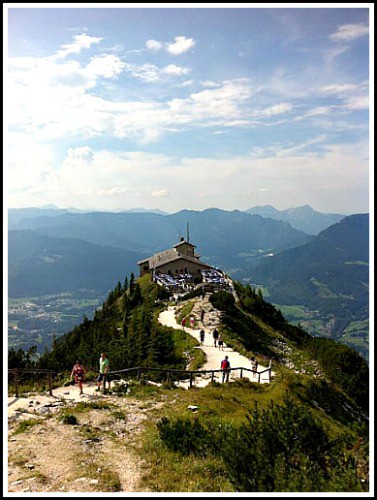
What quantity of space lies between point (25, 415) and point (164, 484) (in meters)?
6.13

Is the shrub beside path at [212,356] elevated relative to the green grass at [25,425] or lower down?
lower down

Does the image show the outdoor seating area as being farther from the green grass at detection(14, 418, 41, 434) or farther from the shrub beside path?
the green grass at detection(14, 418, 41, 434)

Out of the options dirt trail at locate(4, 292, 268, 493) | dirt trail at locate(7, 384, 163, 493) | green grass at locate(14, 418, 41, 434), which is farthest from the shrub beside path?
green grass at locate(14, 418, 41, 434)

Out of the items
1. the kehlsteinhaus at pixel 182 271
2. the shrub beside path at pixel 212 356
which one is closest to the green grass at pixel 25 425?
the shrub beside path at pixel 212 356

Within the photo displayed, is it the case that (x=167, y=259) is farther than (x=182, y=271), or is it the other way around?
(x=167, y=259)

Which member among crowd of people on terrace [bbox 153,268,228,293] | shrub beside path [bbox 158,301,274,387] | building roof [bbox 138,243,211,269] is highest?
building roof [bbox 138,243,211,269]

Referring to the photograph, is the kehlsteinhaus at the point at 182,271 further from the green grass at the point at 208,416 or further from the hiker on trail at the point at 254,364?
the green grass at the point at 208,416

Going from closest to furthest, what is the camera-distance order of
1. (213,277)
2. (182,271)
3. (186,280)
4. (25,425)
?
(25,425) < (186,280) < (213,277) < (182,271)

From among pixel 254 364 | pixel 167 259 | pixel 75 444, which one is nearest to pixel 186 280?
pixel 167 259

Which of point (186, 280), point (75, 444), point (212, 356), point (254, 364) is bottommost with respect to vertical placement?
point (212, 356)

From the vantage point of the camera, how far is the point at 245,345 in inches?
1075

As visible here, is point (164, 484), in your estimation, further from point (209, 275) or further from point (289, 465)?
point (209, 275)

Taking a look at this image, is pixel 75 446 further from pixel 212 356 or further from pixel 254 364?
pixel 212 356

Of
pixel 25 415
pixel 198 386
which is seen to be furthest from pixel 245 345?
pixel 25 415
